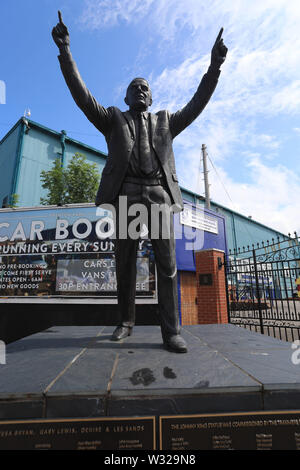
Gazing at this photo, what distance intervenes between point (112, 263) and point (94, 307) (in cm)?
104

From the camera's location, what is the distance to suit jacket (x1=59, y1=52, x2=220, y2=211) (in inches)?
94.3

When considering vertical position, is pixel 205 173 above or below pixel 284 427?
above

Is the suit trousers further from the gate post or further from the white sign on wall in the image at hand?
the white sign on wall

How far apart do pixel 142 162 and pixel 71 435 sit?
6.96 ft

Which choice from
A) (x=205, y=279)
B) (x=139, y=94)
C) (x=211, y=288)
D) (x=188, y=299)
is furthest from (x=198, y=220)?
(x=139, y=94)

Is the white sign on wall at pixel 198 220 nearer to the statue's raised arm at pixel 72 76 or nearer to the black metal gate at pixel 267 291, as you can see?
the black metal gate at pixel 267 291

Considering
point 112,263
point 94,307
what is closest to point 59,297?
point 94,307

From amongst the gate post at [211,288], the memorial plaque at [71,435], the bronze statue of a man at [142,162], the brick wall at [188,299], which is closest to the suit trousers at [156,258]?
the bronze statue of a man at [142,162]

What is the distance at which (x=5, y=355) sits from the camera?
2.06 m

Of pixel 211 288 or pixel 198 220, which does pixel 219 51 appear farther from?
pixel 198 220

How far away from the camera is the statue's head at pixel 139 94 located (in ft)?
8.54

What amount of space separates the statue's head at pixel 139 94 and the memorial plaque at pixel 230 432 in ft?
8.76
